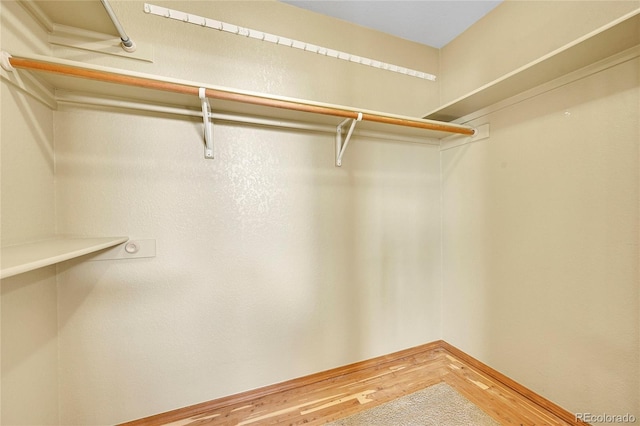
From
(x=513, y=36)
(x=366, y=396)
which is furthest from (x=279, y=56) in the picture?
(x=366, y=396)

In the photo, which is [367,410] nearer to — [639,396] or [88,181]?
[639,396]

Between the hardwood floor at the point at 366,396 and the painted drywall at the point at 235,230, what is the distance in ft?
0.24

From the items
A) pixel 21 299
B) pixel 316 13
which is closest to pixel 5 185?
pixel 21 299

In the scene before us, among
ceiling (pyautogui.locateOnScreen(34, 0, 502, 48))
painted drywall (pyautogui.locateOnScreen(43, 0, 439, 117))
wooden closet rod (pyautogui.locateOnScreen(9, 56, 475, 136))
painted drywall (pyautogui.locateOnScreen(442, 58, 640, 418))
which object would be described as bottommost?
painted drywall (pyautogui.locateOnScreen(442, 58, 640, 418))

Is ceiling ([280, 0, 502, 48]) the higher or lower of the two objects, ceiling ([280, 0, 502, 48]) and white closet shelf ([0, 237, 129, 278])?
the higher

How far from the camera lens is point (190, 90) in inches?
45.4

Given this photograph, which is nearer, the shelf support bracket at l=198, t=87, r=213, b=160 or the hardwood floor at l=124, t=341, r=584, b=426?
the shelf support bracket at l=198, t=87, r=213, b=160

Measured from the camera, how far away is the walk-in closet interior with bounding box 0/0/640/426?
111 centimetres

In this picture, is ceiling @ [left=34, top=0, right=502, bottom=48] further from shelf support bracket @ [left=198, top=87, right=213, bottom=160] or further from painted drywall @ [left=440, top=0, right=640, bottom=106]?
shelf support bracket @ [left=198, top=87, right=213, bottom=160]

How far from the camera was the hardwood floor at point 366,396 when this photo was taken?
54.1 inches

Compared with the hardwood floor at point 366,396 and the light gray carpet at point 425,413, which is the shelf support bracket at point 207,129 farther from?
the light gray carpet at point 425,413

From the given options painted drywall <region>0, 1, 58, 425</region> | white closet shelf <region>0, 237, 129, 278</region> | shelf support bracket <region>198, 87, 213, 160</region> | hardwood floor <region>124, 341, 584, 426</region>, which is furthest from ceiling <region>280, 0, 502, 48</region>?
hardwood floor <region>124, 341, 584, 426</region>

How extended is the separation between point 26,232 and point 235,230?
86cm

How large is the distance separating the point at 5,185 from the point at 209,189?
2.48 feet
